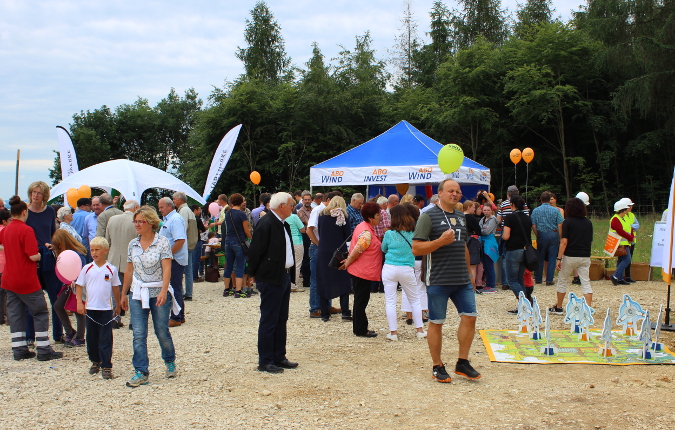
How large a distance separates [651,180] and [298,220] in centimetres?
2329

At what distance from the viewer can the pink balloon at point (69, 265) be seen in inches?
217

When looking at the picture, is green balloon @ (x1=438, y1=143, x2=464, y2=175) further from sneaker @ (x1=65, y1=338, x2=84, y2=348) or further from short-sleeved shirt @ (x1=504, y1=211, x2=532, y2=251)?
sneaker @ (x1=65, y1=338, x2=84, y2=348)

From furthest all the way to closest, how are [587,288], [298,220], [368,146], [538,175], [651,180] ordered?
[538,175] < [651,180] < [368,146] < [298,220] < [587,288]

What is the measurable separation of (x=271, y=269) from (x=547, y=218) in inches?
279

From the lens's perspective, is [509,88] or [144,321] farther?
[509,88]

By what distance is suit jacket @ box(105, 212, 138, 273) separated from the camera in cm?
731

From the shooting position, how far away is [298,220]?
32.8ft

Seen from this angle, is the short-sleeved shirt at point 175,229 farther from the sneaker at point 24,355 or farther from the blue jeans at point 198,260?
the blue jeans at point 198,260

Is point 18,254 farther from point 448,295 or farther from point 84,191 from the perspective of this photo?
point 84,191

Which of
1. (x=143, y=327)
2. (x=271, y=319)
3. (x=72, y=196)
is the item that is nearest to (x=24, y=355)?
(x=143, y=327)

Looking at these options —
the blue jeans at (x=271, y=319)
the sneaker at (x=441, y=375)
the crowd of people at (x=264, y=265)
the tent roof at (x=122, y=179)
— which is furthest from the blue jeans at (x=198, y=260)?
the sneaker at (x=441, y=375)

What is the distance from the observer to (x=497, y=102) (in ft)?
97.7

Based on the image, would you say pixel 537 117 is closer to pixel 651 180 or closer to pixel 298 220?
pixel 651 180

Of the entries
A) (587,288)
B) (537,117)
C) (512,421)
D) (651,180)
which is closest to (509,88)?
(537,117)
